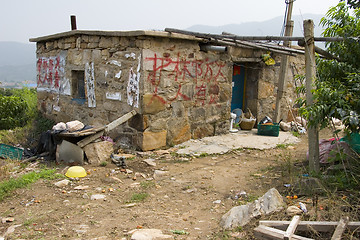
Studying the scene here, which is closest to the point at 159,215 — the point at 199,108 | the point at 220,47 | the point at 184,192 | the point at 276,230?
the point at 184,192

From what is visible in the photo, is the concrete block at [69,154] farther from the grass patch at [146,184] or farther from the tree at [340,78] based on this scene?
the tree at [340,78]

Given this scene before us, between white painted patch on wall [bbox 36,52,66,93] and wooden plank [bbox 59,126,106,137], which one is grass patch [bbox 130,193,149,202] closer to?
wooden plank [bbox 59,126,106,137]

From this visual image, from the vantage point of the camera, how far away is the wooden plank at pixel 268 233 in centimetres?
286

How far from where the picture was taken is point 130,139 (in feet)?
21.5

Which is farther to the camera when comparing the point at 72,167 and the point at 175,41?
the point at 175,41

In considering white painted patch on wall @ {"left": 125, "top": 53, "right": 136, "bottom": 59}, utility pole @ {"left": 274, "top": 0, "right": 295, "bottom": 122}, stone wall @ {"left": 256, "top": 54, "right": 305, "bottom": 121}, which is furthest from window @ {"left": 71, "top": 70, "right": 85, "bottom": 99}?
utility pole @ {"left": 274, "top": 0, "right": 295, "bottom": 122}

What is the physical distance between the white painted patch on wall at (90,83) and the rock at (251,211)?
4698 millimetres

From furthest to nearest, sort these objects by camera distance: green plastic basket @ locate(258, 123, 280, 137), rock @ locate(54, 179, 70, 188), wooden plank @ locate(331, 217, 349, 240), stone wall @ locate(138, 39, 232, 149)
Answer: green plastic basket @ locate(258, 123, 280, 137) < stone wall @ locate(138, 39, 232, 149) < rock @ locate(54, 179, 70, 188) < wooden plank @ locate(331, 217, 349, 240)

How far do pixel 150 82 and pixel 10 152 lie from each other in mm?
3127

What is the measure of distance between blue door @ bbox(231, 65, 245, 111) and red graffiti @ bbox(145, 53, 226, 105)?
1194mm

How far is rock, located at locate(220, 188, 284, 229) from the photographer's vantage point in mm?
3395

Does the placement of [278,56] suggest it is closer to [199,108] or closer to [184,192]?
[199,108]

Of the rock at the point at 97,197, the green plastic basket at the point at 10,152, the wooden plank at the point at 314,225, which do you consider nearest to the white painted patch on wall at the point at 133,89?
the rock at the point at 97,197

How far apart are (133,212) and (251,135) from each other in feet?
16.0
